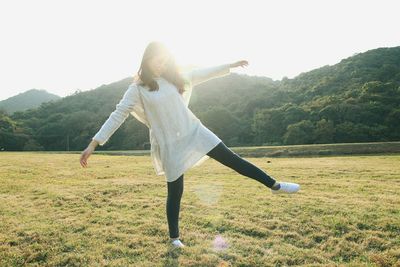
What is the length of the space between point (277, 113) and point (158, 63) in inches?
2003

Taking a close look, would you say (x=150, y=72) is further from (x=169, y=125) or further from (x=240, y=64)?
(x=240, y=64)

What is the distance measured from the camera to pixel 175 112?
4305 mm

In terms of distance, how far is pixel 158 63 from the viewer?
14.3 feet

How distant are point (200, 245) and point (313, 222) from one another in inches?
80.4

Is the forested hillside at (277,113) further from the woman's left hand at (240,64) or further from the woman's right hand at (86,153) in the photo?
the woman's right hand at (86,153)

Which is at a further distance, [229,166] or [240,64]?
[240,64]

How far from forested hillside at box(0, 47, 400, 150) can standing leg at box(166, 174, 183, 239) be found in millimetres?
44185

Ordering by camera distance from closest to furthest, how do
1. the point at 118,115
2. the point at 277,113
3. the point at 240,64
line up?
the point at 118,115, the point at 240,64, the point at 277,113

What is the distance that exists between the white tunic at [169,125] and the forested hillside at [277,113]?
44394mm

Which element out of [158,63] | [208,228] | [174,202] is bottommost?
[208,228]

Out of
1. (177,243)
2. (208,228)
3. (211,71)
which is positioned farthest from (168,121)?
(208,228)

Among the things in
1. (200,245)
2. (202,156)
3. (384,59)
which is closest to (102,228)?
(200,245)

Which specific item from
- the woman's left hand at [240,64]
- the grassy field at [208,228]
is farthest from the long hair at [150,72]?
the grassy field at [208,228]

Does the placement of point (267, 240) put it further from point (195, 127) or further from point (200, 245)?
point (195, 127)
